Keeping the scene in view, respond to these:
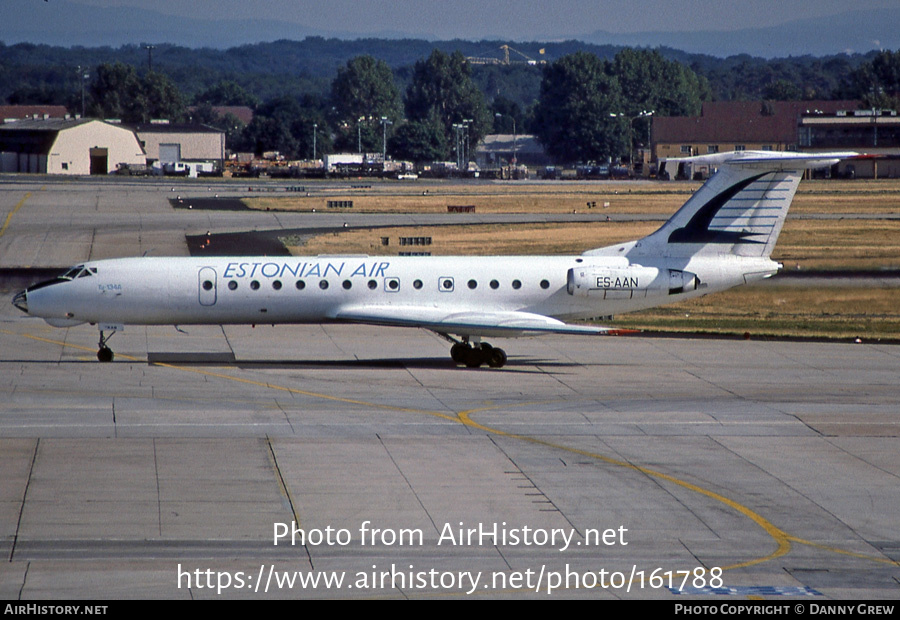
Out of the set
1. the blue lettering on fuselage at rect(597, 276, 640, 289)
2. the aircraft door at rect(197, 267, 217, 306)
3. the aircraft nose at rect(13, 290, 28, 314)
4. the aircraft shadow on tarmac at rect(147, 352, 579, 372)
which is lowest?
the aircraft shadow on tarmac at rect(147, 352, 579, 372)

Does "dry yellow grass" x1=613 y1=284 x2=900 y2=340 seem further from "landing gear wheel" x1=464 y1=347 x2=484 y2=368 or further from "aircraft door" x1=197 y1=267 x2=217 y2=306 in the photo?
"aircraft door" x1=197 y1=267 x2=217 y2=306

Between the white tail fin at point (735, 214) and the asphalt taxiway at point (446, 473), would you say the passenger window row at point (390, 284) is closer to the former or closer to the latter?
the asphalt taxiway at point (446, 473)

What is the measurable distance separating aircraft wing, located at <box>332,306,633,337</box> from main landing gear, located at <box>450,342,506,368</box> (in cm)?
109

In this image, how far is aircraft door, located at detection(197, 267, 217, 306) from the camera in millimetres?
34562

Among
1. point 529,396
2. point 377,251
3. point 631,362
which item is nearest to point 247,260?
point 529,396

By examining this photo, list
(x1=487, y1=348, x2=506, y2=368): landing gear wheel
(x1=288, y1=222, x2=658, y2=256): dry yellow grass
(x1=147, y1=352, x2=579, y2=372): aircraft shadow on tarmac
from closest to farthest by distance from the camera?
(x1=147, y1=352, x2=579, y2=372): aircraft shadow on tarmac
(x1=487, y1=348, x2=506, y2=368): landing gear wheel
(x1=288, y1=222, x2=658, y2=256): dry yellow grass

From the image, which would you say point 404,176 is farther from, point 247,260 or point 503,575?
point 503,575

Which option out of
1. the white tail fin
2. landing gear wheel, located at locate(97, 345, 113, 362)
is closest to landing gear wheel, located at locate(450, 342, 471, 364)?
the white tail fin

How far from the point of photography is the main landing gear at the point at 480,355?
35.6 m

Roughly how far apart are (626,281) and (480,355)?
5020 mm

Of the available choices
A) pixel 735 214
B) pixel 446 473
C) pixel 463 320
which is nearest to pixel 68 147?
pixel 463 320

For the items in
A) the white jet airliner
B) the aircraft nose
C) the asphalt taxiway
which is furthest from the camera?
the white jet airliner

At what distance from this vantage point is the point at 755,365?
3609 cm
